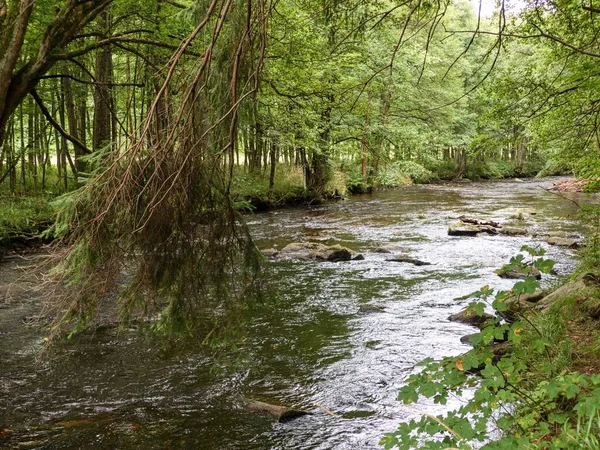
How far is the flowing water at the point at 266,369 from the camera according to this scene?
17.3 ft

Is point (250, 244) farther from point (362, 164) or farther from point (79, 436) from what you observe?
point (362, 164)

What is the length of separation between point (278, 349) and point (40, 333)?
385 centimetres

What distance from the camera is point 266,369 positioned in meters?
6.89

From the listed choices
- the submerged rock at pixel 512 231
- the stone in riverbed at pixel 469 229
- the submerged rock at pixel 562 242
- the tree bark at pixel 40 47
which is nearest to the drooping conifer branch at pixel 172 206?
the tree bark at pixel 40 47

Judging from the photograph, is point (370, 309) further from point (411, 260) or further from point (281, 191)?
point (281, 191)

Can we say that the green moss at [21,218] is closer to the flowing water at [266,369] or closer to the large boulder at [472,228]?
the flowing water at [266,369]

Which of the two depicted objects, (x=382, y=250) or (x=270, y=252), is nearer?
(x=270, y=252)

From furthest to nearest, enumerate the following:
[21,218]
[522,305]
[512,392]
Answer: [21,218] → [522,305] → [512,392]

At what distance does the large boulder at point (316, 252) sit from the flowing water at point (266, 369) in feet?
1.99

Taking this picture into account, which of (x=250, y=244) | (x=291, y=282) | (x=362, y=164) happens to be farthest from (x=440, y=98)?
(x=250, y=244)

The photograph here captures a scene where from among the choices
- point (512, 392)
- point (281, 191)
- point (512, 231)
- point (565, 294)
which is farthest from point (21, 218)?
point (512, 231)

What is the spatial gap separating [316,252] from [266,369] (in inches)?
276

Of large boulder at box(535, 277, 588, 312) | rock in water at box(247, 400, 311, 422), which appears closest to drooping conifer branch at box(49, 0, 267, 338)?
rock in water at box(247, 400, 311, 422)

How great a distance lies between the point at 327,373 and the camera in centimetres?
675
